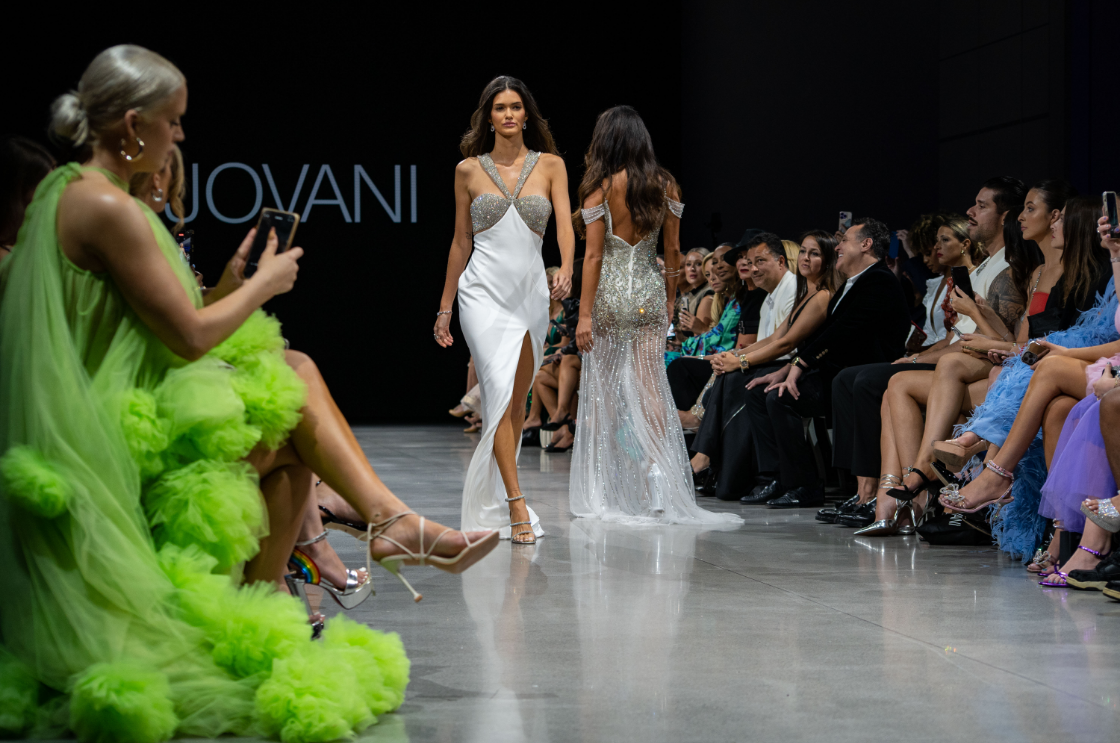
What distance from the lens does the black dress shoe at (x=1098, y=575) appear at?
9.51ft

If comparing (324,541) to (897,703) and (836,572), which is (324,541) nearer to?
(897,703)

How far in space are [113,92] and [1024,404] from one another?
252 cm

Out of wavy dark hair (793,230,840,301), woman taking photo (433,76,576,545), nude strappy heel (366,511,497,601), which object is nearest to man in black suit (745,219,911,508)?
wavy dark hair (793,230,840,301)

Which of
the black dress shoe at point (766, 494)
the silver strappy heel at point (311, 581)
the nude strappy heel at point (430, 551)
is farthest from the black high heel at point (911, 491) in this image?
the nude strappy heel at point (430, 551)

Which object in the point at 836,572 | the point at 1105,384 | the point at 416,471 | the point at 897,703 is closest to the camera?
the point at 897,703

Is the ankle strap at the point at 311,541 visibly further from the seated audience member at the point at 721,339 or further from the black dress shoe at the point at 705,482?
the seated audience member at the point at 721,339

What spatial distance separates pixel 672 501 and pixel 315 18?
6.81 metres

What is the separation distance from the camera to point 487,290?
13.3 ft

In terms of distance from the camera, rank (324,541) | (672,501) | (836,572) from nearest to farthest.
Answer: (324,541), (836,572), (672,501)

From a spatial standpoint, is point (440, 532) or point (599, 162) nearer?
point (440, 532)

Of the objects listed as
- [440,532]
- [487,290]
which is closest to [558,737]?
[440,532]

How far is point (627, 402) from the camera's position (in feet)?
15.0

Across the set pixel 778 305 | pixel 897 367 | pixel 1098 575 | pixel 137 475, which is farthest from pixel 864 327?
pixel 137 475

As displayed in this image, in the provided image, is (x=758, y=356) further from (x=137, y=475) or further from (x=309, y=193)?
(x=309, y=193)
